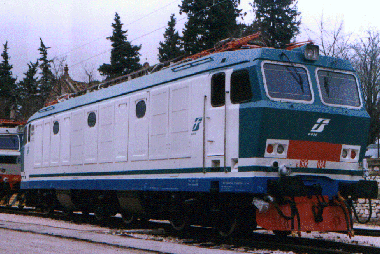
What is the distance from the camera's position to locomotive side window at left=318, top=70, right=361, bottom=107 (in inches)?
420

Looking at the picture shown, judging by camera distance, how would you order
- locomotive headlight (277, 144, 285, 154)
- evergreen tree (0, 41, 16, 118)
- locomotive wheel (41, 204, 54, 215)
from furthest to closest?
evergreen tree (0, 41, 16, 118) < locomotive wheel (41, 204, 54, 215) < locomotive headlight (277, 144, 285, 154)

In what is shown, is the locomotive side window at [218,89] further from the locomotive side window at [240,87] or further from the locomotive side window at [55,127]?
the locomotive side window at [55,127]

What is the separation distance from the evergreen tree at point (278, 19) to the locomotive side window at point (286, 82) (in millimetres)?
32517

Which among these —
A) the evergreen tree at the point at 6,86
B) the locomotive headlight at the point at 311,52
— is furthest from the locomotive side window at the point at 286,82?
the evergreen tree at the point at 6,86

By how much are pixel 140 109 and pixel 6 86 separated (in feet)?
226

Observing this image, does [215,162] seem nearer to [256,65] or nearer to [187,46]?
[256,65]

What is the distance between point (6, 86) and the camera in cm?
7706

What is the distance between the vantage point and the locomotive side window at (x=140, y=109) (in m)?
13.1

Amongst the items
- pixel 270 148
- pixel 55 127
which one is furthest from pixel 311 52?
pixel 55 127

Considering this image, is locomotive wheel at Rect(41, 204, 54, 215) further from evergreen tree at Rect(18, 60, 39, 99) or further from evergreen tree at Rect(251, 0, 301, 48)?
evergreen tree at Rect(18, 60, 39, 99)

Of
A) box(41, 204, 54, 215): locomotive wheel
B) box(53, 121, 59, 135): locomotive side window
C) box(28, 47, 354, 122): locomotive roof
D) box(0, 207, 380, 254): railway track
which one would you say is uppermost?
box(28, 47, 354, 122): locomotive roof

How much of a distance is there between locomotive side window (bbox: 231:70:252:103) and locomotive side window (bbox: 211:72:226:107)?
266 mm

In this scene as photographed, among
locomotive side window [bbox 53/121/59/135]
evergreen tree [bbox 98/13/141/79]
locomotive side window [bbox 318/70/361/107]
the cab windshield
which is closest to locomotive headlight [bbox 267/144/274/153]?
locomotive side window [bbox 318/70/361/107]

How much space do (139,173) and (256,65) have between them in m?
4.48
